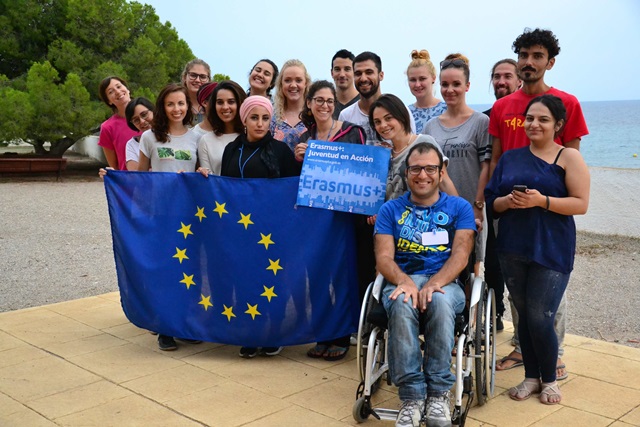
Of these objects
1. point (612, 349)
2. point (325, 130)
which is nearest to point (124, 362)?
point (325, 130)

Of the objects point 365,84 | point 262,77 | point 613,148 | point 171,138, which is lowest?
point 613,148

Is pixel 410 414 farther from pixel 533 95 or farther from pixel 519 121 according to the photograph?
pixel 533 95

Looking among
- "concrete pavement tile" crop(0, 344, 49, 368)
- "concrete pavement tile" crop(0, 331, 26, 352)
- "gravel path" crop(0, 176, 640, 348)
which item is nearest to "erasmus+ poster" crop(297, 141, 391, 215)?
"concrete pavement tile" crop(0, 344, 49, 368)

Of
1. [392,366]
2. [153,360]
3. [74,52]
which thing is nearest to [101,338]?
[153,360]

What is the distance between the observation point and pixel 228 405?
3.96 metres

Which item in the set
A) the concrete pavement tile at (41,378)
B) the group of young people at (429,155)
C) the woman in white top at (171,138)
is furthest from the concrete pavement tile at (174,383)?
the woman in white top at (171,138)

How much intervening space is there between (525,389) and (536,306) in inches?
20.6

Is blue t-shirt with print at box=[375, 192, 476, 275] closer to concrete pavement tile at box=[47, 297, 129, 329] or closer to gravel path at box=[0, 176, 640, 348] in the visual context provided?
gravel path at box=[0, 176, 640, 348]

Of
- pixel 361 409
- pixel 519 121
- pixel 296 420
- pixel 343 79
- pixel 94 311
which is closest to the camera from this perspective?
pixel 361 409

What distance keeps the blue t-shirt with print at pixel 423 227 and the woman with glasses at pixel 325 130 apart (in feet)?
2.52

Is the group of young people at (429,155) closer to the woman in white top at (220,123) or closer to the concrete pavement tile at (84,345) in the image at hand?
the woman in white top at (220,123)

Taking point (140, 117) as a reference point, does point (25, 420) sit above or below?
below

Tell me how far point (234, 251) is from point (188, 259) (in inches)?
14.3

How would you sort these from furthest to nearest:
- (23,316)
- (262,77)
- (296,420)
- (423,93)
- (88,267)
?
(88,267), (23,316), (262,77), (423,93), (296,420)
